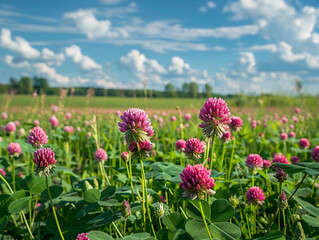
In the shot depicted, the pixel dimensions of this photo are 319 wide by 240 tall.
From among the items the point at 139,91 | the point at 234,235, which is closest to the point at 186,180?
the point at 234,235

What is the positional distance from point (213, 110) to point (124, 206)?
1.89ft

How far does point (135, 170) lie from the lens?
215 centimetres

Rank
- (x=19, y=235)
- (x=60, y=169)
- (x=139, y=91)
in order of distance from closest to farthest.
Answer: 1. (x=60, y=169)
2. (x=19, y=235)
3. (x=139, y=91)

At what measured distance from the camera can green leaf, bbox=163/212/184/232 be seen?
4.33 ft

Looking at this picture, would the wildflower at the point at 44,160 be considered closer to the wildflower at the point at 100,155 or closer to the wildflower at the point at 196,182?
the wildflower at the point at 196,182

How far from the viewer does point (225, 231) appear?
3.75 ft

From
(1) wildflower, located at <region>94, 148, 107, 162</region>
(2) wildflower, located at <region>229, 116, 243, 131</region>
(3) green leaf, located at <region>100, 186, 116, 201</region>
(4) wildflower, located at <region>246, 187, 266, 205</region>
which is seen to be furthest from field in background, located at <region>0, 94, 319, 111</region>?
(4) wildflower, located at <region>246, 187, 266, 205</region>

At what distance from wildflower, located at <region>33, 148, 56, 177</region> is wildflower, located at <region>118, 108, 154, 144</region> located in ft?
1.17

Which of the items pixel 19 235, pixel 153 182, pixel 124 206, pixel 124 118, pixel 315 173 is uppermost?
pixel 124 118

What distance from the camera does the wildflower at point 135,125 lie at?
48.3 inches

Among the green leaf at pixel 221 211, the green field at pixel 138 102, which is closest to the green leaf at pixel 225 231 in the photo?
the green leaf at pixel 221 211

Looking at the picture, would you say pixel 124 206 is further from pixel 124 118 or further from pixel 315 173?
pixel 315 173

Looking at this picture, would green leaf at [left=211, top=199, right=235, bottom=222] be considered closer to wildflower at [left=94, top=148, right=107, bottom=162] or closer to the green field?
the green field

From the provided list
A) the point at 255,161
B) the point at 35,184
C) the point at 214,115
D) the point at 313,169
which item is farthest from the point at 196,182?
the point at 35,184
